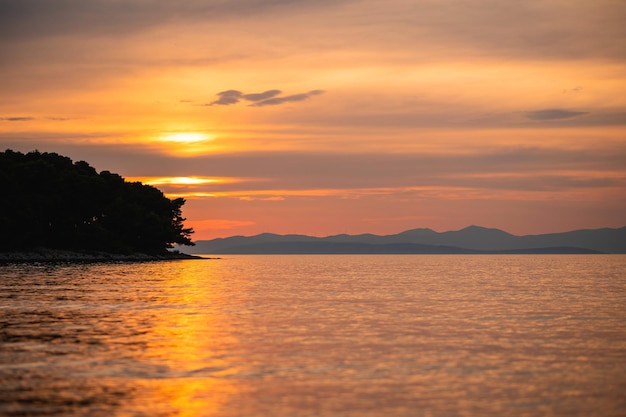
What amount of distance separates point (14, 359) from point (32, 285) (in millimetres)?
57652

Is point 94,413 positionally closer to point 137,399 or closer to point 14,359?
point 137,399

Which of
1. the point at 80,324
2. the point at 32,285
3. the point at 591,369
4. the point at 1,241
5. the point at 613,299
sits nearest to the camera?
the point at 591,369

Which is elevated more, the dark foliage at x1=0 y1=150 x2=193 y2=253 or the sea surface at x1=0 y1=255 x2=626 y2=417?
the dark foliage at x1=0 y1=150 x2=193 y2=253

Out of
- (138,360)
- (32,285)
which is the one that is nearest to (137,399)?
(138,360)

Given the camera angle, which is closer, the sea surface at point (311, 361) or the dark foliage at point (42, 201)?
the sea surface at point (311, 361)

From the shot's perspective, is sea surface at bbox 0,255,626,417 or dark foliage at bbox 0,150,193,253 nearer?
sea surface at bbox 0,255,626,417

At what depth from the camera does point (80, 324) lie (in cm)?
4644

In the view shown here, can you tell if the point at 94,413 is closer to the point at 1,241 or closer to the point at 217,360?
the point at 217,360

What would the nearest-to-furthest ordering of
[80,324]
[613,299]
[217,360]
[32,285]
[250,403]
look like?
1. [250,403]
2. [217,360]
3. [80,324]
4. [613,299]
5. [32,285]

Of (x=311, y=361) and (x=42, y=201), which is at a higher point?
(x=42, y=201)

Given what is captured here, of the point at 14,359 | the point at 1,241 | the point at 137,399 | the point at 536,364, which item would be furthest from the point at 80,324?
the point at 1,241

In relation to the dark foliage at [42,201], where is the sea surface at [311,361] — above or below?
below

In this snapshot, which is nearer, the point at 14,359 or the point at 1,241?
the point at 14,359

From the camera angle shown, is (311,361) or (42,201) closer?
(311,361)
